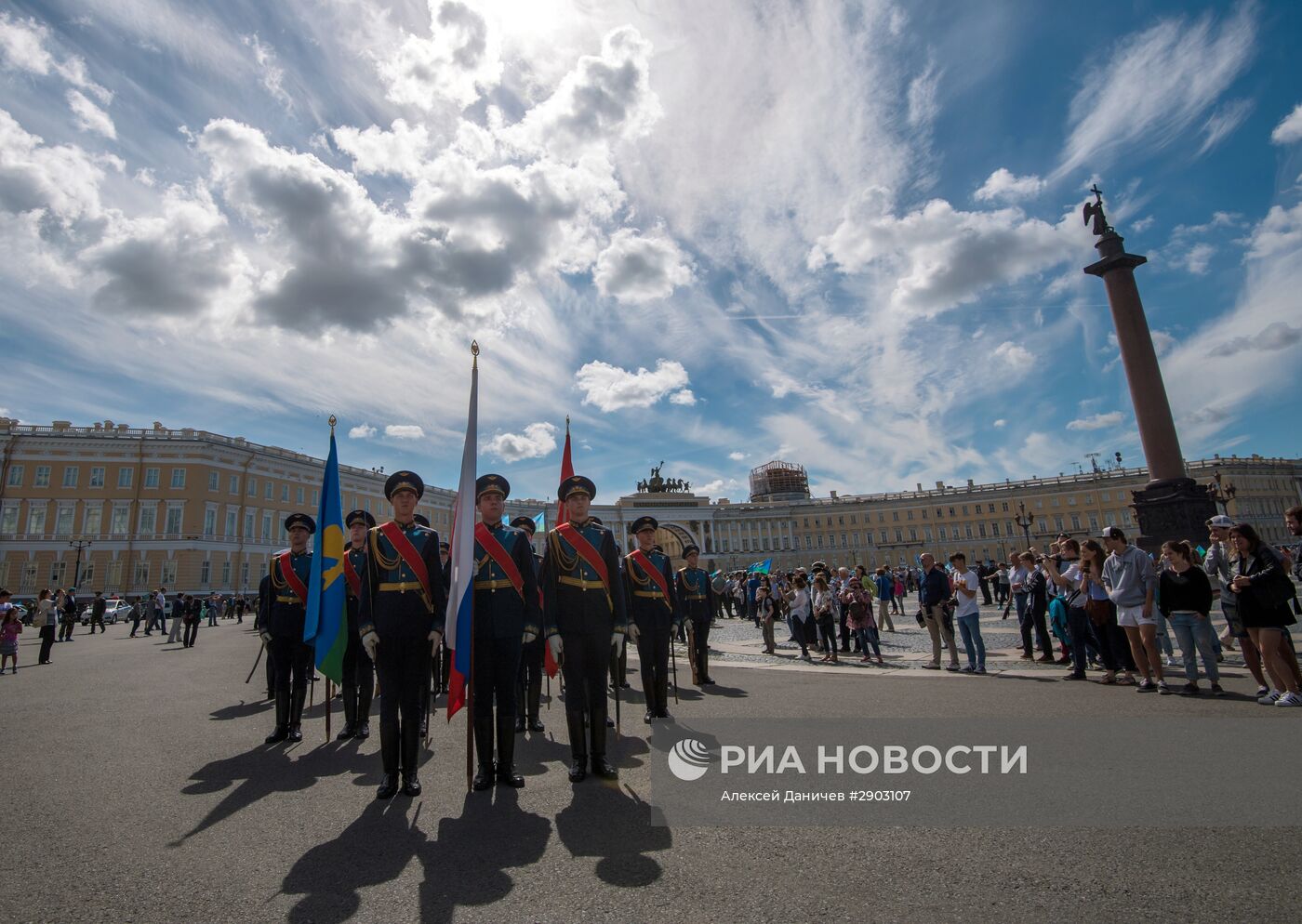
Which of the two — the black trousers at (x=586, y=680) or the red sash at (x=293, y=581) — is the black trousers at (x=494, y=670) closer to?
the black trousers at (x=586, y=680)

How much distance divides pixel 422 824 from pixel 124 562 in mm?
69000

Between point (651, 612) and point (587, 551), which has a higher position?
point (587, 551)

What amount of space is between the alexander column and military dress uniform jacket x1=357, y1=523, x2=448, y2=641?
24.2 m

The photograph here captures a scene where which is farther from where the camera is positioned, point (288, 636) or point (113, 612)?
point (113, 612)

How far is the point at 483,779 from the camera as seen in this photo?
5.26 m

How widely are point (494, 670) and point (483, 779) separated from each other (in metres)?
0.82

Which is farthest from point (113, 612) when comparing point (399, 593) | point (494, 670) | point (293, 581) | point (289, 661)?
point (494, 670)

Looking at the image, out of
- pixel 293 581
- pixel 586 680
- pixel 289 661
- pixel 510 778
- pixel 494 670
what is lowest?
pixel 510 778

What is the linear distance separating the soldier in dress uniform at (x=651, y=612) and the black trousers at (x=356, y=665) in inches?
123

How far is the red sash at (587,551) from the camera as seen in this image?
6.05m

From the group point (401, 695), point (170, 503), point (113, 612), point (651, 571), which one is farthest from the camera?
point (170, 503)

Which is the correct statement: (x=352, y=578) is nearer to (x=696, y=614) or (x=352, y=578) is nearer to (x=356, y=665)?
(x=356, y=665)

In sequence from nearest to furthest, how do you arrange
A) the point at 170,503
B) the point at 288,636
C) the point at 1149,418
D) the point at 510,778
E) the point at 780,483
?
the point at 510,778 < the point at 288,636 < the point at 1149,418 < the point at 170,503 < the point at 780,483

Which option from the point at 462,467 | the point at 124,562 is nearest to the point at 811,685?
the point at 462,467
